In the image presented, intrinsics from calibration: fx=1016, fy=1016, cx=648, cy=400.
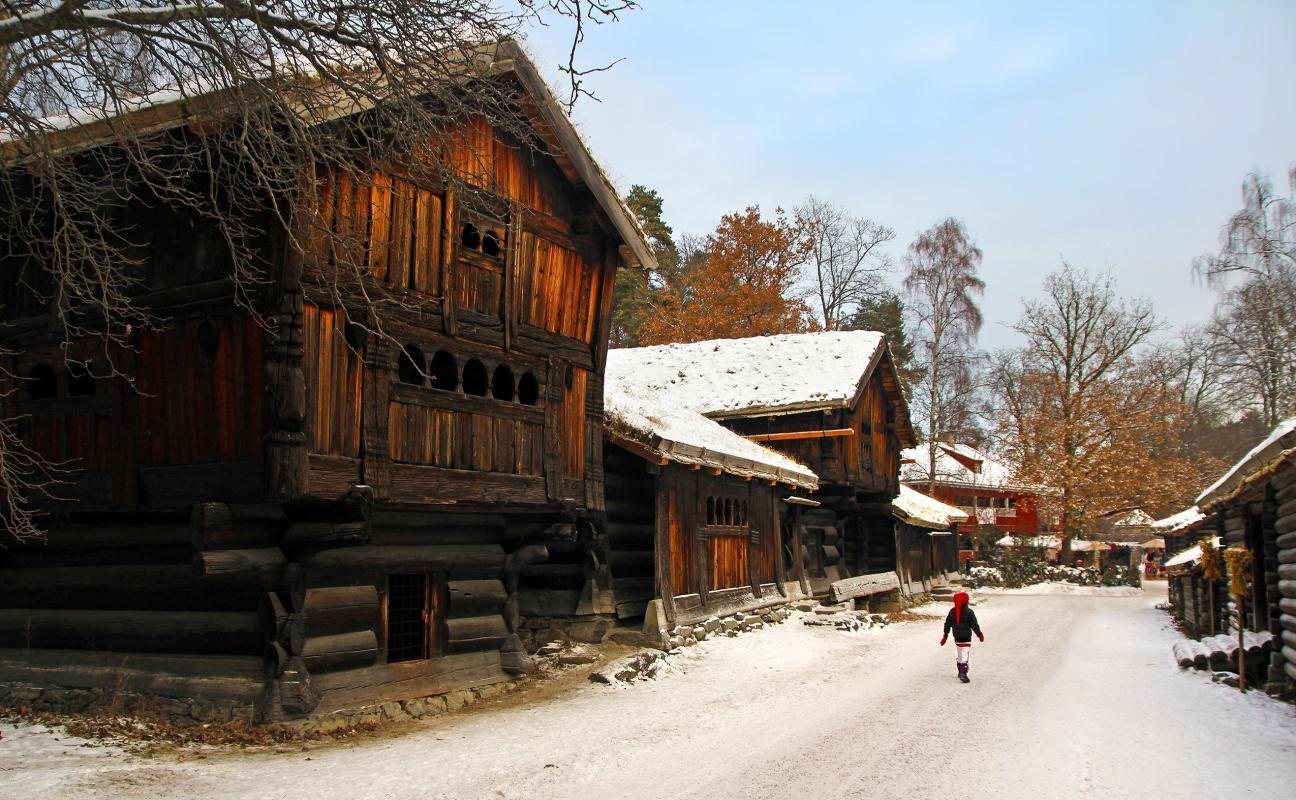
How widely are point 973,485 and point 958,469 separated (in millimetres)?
1658

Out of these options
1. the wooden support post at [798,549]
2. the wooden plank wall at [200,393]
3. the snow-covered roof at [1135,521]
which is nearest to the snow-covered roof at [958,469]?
the snow-covered roof at [1135,521]

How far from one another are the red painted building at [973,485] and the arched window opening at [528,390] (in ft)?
175

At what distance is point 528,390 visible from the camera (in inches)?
562

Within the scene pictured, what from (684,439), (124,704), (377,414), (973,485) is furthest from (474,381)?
(973,485)

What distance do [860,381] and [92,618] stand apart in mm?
21265

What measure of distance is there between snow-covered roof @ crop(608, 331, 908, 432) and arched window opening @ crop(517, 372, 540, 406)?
13073 mm

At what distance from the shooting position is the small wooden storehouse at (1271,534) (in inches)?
488

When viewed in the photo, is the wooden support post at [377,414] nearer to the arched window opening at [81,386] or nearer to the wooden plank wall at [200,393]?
the wooden plank wall at [200,393]

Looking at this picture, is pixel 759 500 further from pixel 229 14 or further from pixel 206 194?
pixel 229 14

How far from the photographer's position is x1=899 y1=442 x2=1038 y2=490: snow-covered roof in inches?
2643

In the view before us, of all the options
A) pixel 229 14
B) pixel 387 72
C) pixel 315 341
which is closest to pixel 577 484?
pixel 315 341

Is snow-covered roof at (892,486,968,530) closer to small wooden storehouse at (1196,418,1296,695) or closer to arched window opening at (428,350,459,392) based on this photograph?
small wooden storehouse at (1196,418,1296,695)

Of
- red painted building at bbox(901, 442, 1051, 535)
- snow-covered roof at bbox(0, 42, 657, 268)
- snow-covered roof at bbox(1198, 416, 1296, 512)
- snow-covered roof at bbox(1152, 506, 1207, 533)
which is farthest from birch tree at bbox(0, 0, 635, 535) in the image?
red painted building at bbox(901, 442, 1051, 535)

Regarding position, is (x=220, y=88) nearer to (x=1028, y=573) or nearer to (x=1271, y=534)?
(x=1271, y=534)
